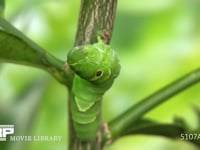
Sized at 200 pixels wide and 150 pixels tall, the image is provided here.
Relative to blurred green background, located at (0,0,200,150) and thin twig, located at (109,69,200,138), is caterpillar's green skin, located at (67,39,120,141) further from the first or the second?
blurred green background, located at (0,0,200,150)

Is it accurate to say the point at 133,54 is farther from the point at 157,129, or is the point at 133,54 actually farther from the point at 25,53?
the point at 25,53

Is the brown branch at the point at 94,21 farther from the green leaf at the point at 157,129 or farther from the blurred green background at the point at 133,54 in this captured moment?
the blurred green background at the point at 133,54

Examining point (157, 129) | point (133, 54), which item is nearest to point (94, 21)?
point (157, 129)

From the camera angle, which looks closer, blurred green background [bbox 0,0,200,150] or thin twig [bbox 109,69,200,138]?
thin twig [bbox 109,69,200,138]

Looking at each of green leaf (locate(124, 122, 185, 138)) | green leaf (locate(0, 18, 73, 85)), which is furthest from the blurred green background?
green leaf (locate(0, 18, 73, 85))

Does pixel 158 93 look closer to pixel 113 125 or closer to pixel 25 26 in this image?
pixel 113 125

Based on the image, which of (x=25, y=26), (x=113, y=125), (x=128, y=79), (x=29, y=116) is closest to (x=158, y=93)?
(x=113, y=125)

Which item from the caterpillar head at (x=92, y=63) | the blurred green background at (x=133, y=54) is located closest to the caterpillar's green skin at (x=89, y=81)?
the caterpillar head at (x=92, y=63)
